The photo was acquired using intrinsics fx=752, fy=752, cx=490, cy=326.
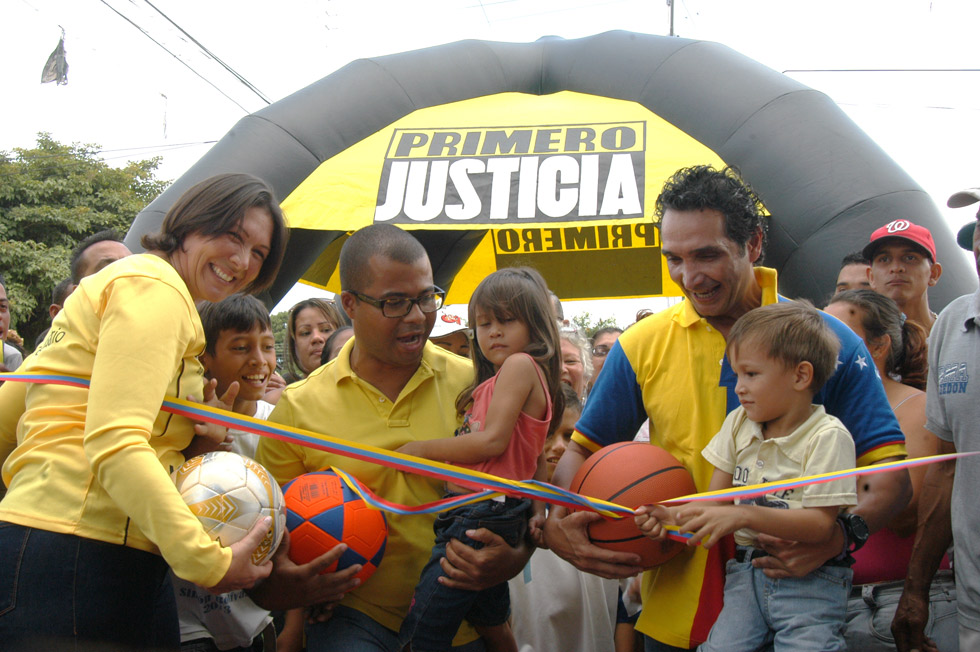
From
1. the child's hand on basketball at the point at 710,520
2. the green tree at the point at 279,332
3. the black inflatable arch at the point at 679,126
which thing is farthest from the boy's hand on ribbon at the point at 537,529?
the green tree at the point at 279,332

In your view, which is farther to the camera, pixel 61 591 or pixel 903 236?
pixel 903 236

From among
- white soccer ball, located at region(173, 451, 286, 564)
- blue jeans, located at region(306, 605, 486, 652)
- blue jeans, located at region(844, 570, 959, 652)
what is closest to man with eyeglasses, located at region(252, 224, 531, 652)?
blue jeans, located at region(306, 605, 486, 652)

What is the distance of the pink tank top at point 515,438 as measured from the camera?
11.2 ft

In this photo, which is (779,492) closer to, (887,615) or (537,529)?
(537,529)

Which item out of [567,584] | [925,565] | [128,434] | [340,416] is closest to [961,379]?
[925,565]

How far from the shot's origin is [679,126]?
963cm

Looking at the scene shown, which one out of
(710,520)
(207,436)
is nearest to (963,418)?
(710,520)

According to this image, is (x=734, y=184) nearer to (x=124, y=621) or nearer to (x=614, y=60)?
(x=124, y=621)

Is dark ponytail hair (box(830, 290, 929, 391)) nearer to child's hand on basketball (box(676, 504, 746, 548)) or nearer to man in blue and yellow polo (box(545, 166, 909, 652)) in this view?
man in blue and yellow polo (box(545, 166, 909, 652))

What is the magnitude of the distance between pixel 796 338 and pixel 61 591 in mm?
2698

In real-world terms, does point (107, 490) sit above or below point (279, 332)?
below

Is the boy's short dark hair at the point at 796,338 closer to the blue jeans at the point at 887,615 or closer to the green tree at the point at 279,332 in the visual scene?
the blue jeans at the point at 887,615

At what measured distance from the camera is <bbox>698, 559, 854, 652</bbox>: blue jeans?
2688 millimetres

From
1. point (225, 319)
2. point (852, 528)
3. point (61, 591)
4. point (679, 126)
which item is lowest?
point (61, 591)
